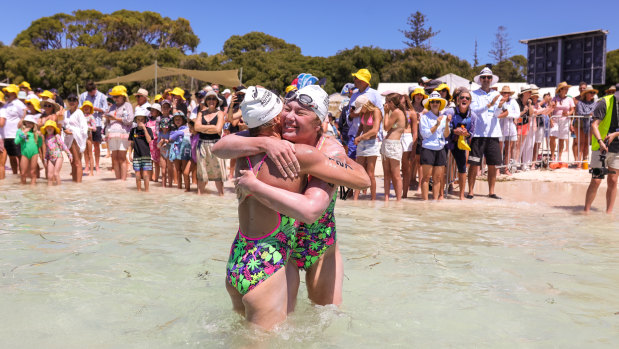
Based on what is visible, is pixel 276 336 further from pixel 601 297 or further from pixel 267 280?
pixel 601 297

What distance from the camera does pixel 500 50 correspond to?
68.2 meters

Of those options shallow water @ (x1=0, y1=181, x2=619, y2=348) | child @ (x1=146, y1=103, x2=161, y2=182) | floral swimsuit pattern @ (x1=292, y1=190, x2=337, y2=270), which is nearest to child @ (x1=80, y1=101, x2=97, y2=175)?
child @ (x1=146, y1=103, x2=161, y2=182)

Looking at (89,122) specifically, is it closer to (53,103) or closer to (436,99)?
(53,103)

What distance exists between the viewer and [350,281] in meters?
4.30

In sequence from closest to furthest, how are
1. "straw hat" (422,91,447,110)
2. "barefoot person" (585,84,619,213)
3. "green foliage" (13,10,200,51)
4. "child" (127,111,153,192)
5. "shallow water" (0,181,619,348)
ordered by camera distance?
"shallow water" (0,181,619,348) < "barefoot person" (585,84,619,213) < "straw hat" (422,91,447,110) < "child" (127,111,153,192) < "green foliage" (13,10,200,51)

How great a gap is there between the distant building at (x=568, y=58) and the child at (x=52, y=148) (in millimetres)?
27334

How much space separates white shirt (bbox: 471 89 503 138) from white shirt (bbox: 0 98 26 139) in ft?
30.0

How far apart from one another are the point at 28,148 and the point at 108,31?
5709 cm

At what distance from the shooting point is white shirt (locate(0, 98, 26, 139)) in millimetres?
10523

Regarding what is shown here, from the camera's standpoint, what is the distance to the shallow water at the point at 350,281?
3.21 metres

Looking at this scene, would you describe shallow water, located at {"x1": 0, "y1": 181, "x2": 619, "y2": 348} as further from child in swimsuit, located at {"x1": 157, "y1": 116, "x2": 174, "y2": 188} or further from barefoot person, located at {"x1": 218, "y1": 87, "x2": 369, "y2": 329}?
child in swimsuit, located at {"x1": 157, "y1": 116, "x2": 174, "y2": 188}

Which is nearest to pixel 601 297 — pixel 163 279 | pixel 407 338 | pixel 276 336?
pixel 407 338

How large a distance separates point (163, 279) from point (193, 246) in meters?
1.08

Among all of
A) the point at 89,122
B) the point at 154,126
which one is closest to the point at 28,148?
the point at 89,122
